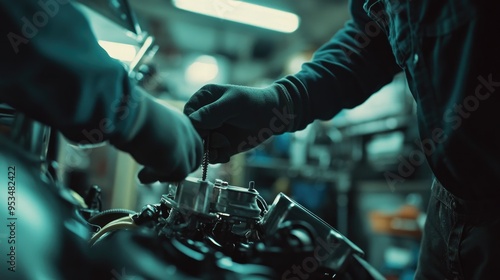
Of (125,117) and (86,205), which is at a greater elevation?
(125,117)

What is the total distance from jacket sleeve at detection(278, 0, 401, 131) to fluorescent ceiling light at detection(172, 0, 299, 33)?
3.05m

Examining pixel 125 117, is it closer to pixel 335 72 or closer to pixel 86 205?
pixel 86 205

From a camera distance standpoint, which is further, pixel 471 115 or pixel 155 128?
pixel 471 115

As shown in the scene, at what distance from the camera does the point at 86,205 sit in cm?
90

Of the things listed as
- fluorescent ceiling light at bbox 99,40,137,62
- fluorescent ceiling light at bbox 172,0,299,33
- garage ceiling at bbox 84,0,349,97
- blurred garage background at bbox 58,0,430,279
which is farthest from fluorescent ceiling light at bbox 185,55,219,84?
fluorescent ceiling light at bbox 99,40,137,62

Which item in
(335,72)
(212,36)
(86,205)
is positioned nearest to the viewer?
(86,205)

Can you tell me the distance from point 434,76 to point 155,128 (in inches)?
18.7

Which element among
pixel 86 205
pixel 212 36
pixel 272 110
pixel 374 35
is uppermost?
pixel 212 36

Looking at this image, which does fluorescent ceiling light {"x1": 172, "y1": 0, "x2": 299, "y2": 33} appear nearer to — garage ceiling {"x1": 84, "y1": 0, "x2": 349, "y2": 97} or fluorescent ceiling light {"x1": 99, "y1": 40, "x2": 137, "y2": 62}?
garage ceiling {"x1": 84, "y1": 0, "x2": 349, "y2": 97}

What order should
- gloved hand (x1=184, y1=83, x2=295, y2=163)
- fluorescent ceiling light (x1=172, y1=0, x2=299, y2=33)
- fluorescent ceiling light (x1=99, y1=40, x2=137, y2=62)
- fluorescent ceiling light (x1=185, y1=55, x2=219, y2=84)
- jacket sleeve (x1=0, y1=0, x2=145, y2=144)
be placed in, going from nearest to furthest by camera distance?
jacket sleeve (x1=0, y1=0, x2=145, y2=144) → gloved hand (x1=184, y1=83, x2=295, y2=163) → fluorescent ceiling light (x1=99, y1=40, x2=137, y2=62) → fluorescent ceiling light (x1=172, y1=0, x2=299, y2=33) → fluorescent ceiling light (x1=185, y1=55, x2=219, y2=84)

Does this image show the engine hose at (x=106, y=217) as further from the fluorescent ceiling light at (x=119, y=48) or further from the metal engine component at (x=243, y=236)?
the fluorescent ceiling light at (x=119, y=48)

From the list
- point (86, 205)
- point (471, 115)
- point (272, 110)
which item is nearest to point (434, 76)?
point (471, 115)

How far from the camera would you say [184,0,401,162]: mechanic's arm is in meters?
0.77

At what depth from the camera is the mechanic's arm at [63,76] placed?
0.43 metres
